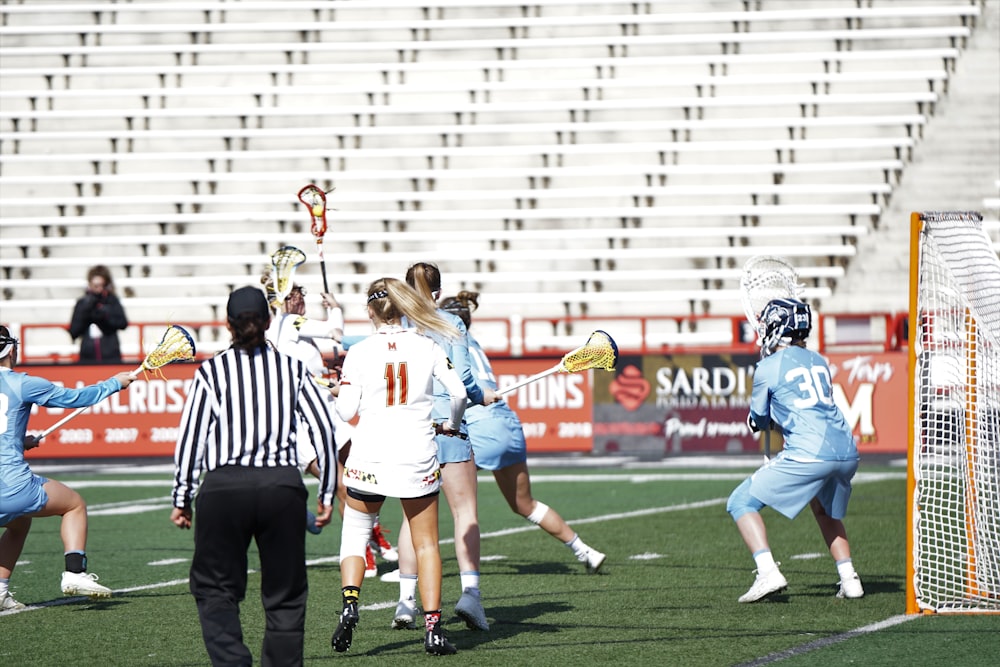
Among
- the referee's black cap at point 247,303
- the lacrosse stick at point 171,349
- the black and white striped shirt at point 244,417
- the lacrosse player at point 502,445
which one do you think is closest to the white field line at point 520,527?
the lacrosse player at point 502,445

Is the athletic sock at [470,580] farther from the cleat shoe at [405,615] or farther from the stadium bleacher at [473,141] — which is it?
the stadium bleacher at [473,141]

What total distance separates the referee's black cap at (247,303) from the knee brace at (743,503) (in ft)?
11.9

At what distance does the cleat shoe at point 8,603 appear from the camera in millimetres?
8443

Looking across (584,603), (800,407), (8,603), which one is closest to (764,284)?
(800,407)

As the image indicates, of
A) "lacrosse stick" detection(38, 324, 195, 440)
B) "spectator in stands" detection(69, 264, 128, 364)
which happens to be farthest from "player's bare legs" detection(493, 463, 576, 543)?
"spectator in stands" detection(69, 264, 128, 364)

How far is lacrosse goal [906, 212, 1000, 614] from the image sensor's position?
26.0 feet

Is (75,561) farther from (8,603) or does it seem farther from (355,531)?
→ (355,531)

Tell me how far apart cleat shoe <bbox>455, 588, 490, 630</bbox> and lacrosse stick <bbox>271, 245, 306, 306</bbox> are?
112 inches

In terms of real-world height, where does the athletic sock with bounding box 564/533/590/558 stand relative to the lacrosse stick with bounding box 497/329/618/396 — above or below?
below

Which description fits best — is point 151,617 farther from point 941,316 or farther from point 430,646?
point 941,316

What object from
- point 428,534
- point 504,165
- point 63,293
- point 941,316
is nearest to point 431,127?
point 504,165

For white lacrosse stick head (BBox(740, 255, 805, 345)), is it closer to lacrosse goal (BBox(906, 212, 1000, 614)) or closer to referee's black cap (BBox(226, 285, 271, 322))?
lacrosse goal (BBox(906, 212, 1000, 614))

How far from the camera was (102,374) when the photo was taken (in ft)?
59.7

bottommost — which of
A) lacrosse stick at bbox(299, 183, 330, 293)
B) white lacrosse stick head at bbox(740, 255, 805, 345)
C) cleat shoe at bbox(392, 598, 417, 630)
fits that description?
cleat shoe at bbox(392, 598, 417, 630)
